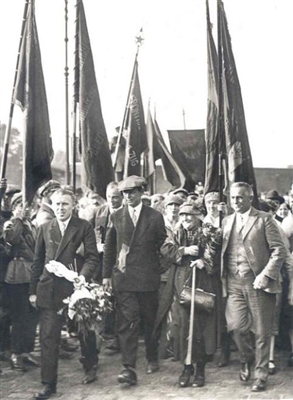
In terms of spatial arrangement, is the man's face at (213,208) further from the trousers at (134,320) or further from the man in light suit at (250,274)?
the trousers at (134,320)

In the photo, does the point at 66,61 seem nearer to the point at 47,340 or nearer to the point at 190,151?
the point at 190,151

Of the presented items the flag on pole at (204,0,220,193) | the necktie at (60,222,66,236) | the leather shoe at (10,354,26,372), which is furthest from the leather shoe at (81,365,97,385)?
the flag on pole at (204,0,220,193)

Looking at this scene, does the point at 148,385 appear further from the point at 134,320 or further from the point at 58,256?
the point at 58,256

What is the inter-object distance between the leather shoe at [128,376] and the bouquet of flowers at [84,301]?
1.79 feet

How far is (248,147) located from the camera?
261 inches

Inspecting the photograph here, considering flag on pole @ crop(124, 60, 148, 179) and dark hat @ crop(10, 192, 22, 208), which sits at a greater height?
flag on pole @ crop(124, 60, 148, 179)

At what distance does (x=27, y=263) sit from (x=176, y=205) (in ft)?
5.99

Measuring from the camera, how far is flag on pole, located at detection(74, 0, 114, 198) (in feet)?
24.9

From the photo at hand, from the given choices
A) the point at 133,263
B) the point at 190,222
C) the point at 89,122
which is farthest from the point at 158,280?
the point at 89,122

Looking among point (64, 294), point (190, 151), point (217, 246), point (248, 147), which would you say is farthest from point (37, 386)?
point (190, 151)

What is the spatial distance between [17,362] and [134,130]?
500 centimetres

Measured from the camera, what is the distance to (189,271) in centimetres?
558

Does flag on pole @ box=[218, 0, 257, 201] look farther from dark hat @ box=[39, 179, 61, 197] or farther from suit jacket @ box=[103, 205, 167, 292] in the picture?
dark hat @ box=[39, 179, 61, 197]

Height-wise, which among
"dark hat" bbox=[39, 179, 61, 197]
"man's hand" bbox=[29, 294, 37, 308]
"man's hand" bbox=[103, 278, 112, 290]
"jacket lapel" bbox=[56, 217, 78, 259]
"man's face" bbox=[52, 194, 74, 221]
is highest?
"dark hat" bbox=[39, 179, 61, 197]
